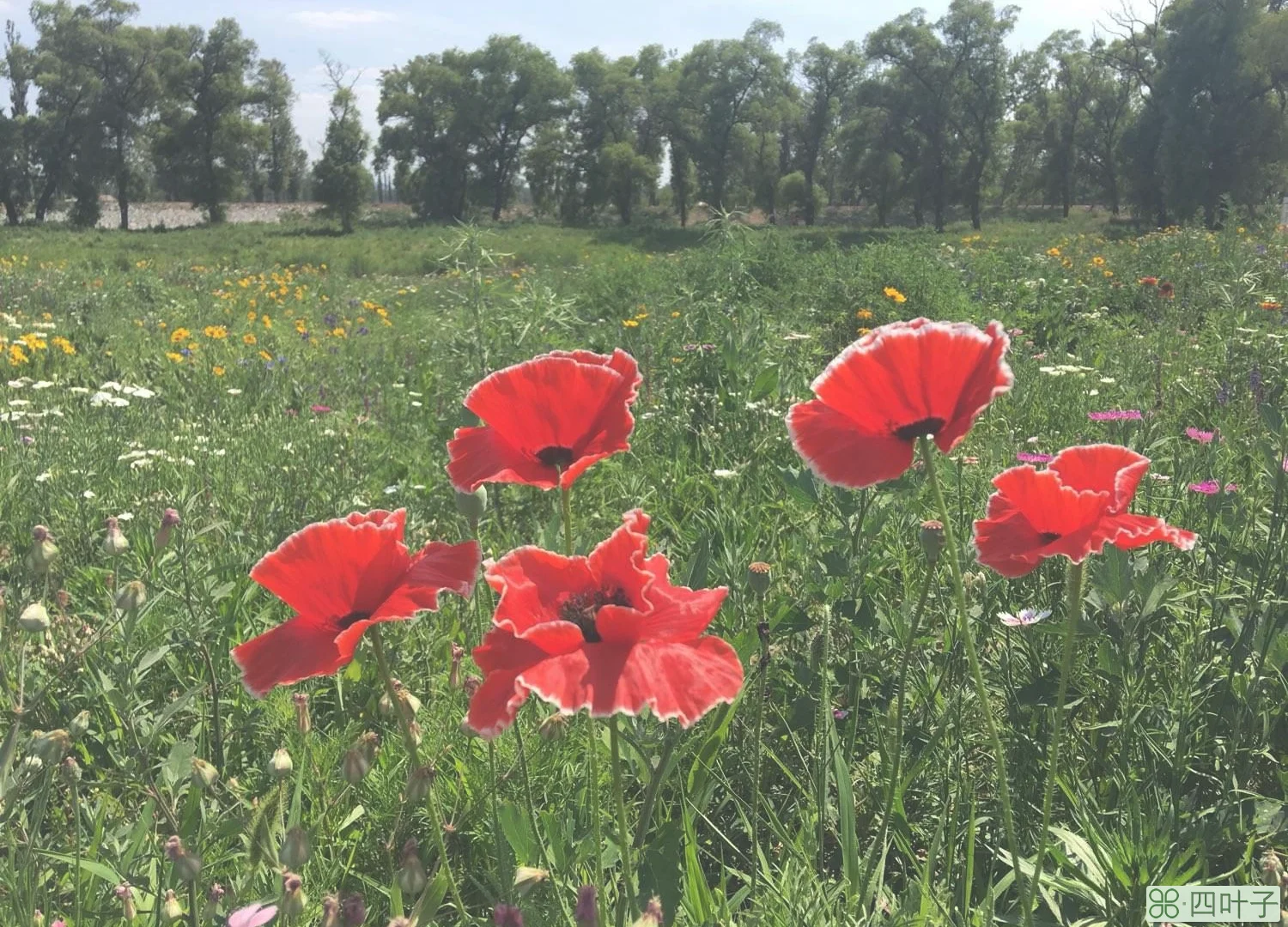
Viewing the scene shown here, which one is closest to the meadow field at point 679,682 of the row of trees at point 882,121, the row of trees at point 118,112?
the row of trees at point 882,121

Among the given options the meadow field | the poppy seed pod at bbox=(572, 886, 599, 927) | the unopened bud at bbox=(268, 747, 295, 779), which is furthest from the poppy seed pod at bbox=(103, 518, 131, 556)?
the poppy seed pod at bbox=(572, 886, 599, 927)

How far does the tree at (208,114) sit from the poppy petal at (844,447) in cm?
4787

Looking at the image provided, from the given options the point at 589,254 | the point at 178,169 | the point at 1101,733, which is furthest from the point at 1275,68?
the point at 178,169

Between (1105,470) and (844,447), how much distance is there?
29 centimetres

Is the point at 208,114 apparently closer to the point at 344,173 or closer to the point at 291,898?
the point at 344,173

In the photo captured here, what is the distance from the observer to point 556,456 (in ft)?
3.09

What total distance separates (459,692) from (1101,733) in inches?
50.0

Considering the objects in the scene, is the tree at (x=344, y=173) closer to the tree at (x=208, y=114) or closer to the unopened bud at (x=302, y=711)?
the tree at (x=208, y=114)

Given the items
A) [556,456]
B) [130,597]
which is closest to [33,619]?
[130,597]

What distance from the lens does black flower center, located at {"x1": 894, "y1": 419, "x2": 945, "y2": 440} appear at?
827mm

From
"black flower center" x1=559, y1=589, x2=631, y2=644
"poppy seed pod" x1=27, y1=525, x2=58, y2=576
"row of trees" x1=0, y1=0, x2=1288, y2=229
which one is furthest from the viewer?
"row of trees" x1=0, y1=0, x2=1288, y2=229

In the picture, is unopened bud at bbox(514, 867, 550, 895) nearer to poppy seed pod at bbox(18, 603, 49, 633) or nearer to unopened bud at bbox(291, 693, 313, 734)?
unopened bud at bbox(291, 693, 313, 734)

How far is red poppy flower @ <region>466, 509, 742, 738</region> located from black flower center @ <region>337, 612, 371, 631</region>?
0.15 meters

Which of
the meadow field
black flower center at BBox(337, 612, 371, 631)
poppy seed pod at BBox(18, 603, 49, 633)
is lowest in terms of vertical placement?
the meadow field
